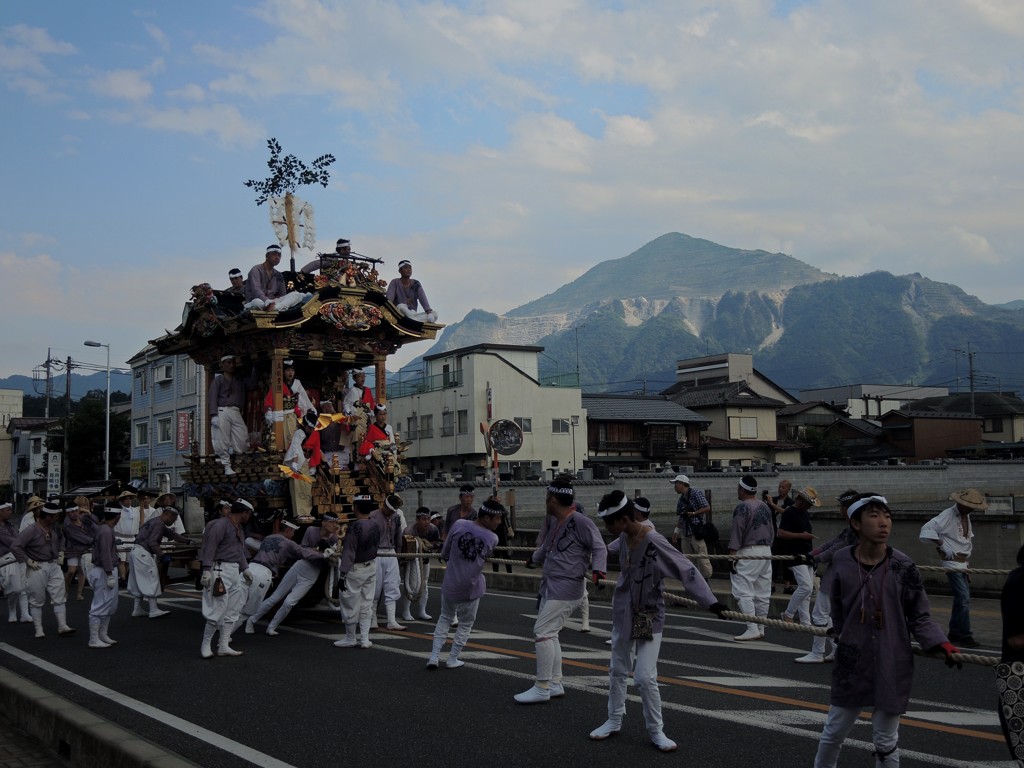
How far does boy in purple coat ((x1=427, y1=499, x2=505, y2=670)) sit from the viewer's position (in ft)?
31.8

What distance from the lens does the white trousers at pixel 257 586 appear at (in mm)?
12023

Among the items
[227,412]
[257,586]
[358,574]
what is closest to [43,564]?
[227,412]

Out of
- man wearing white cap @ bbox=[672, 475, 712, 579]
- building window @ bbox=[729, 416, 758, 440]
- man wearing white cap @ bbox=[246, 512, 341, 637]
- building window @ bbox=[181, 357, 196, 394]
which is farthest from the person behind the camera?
building window @ bbox=[729, 416, 758, 440]

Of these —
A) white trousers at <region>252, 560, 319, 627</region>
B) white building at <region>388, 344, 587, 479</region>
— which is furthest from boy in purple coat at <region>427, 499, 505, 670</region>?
white building at <region>388, 344, 587, 479</region>

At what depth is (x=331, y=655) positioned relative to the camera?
35.3 ft

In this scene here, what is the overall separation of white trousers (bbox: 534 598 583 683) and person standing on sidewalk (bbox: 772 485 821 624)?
4.66 meters

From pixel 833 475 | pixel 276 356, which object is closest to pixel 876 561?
pixel 276 356

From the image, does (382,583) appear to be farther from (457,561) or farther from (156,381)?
(156,381)

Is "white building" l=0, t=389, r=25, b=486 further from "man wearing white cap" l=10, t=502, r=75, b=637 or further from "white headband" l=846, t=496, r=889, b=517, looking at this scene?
"white headband" l=846, t=496, r=889, b=517

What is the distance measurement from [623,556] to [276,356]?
24.5 feet

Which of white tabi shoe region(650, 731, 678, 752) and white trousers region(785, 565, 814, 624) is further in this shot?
white trousers region(785, 565, 814, 624)

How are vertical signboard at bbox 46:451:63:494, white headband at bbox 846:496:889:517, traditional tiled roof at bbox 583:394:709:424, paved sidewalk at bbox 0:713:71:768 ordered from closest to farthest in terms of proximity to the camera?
white headband at bbox 846:496:889:517 < paved sidewalk at bbox 0:713:71:768 < vertical signboard at bbox 46:451:63:494 < traditional tiled roof at bbox 583:394:709:424

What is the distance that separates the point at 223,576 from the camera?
10.9m

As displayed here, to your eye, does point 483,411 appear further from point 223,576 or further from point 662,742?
point 662,742
